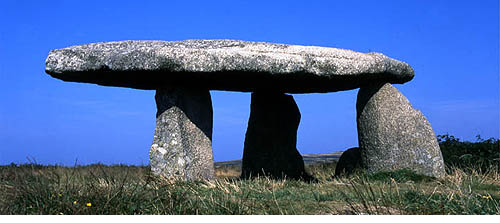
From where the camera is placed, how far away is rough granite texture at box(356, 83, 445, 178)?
10383 mm

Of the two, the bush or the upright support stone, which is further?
the bush

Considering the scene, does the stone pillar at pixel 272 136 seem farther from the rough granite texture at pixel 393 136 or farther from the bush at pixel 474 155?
the bush at pixel 474 155

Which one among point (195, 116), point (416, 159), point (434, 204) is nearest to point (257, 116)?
point (195, 116)

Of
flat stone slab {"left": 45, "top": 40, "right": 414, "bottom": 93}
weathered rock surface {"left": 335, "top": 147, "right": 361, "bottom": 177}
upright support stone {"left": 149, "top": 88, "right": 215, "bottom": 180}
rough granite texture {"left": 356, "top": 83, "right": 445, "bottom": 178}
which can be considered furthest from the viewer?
weathered rock surface {"left": 335, "top": 147, "right": 361, "bottom": 177}

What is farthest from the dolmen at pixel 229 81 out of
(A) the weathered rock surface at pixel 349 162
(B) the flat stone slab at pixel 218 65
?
(A) the weathered rock surface at pixel 349 162

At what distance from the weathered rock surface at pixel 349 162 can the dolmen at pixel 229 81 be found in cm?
74

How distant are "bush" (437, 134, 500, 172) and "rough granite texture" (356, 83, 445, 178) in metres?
1.31

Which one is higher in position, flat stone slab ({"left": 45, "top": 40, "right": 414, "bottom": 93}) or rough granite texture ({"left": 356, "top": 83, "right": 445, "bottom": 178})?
flat stone slab ({"left": 45, "top": 40, "right": 414, "bottom": 93})

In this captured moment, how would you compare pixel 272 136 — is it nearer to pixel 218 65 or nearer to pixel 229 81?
pixel 229 81

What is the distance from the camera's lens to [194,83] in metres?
9.99

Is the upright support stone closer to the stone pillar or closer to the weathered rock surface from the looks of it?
the stone pillar

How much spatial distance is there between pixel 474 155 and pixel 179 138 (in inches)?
256

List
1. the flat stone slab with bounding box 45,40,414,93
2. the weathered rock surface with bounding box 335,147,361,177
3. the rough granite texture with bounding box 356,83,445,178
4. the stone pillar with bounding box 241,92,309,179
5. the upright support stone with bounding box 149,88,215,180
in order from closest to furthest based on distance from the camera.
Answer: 1. the flat stone slab with bounding box 45,40,414,93
2. the upright support stone with bounding box 149,88,215,180
3. the rough granite texture with bounding box 356,83,445,178
4. the weathered rock surface with bounding box 335,147,361,177
5. the stone pillar with bounding box 241,92,309,179

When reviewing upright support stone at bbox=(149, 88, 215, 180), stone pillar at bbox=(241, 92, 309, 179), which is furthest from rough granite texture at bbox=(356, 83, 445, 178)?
upright support stone at bbox=(149, 88, 215, 180)
